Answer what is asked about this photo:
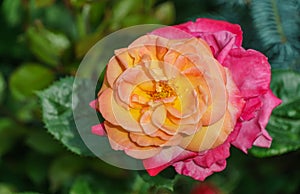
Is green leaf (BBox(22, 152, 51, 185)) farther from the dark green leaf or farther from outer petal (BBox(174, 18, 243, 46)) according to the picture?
outer petal (BBox(174, 18, 243, 46))

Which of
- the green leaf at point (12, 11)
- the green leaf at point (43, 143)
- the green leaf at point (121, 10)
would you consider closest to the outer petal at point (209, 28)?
the green leaf at point (121, 10)

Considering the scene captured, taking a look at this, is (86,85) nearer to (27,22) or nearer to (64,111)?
(64,111)

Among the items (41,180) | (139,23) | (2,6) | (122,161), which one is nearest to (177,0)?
(139,23)

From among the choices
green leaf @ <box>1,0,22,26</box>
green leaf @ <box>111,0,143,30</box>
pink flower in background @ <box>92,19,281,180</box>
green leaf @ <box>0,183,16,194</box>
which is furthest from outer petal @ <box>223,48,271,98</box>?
green leaf @ <box>1,0,22,26</box>

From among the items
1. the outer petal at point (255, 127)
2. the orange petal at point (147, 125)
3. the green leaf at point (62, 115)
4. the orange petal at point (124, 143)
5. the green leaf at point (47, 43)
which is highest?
the orange petal at point (147, 125)

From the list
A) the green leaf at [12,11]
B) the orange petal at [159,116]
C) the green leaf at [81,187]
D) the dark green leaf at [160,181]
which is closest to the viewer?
the orange petal at [159,116]

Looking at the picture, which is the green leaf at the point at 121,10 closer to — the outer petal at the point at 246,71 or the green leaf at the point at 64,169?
the green leaf at the point at 64,169
